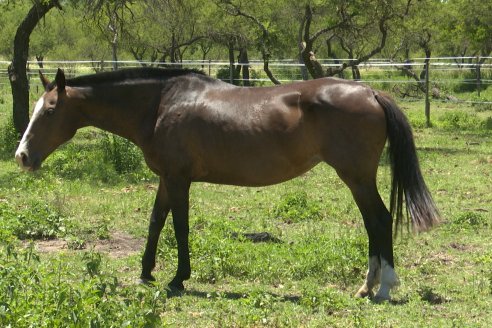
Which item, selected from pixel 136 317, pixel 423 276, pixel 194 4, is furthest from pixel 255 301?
pixel 194 4

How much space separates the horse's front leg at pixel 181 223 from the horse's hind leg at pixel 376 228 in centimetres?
134

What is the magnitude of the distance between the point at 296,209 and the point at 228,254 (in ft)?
8.56

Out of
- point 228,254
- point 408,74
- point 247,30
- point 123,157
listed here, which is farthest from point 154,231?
point 408,74

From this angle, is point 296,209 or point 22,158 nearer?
point 22,158

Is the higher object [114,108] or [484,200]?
[114,108]

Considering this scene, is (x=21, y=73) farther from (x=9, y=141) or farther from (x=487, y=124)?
(x=487, y=124)

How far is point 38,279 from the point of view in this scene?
4.70 m

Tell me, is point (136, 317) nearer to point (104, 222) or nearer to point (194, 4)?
point (104, 222)

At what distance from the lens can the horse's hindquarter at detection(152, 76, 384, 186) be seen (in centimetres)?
632

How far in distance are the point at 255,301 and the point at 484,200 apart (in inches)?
225

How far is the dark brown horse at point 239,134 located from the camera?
617cm

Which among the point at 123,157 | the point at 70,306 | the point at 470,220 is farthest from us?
the point at 123,157

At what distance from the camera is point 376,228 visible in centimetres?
620

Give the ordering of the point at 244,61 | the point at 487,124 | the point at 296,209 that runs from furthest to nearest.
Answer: the point at 244,61 < the point at 487,124 < the point at 296,209
